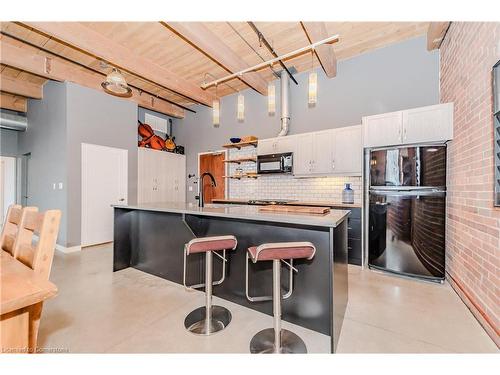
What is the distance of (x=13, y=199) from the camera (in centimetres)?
542

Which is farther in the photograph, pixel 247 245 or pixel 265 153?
pixel 265 153

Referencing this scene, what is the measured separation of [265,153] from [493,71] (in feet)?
10.3

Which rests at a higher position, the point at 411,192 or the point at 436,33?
the point at 436,33

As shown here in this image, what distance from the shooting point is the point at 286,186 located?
4.58 meters

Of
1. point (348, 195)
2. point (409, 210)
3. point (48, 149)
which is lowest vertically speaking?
point (409, 210)

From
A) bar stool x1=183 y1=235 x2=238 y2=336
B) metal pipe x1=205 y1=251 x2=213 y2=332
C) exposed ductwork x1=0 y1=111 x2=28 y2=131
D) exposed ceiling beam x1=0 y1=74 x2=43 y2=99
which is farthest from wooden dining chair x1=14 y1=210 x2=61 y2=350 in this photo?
exposed ductwork x1=0 y1=111 x2=28 y2=131

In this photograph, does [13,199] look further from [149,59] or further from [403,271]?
[403,271]

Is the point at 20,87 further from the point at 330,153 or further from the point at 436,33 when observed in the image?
the point at 436,33

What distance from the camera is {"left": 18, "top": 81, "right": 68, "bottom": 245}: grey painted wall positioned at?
13.5 ft

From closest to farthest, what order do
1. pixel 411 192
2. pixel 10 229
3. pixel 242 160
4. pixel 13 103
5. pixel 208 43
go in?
pixel 10 229
pixel 411 192
pixel 208 43
pixel 242 160
pixel 13 103

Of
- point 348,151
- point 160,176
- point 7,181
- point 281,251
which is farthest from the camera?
point 160,176

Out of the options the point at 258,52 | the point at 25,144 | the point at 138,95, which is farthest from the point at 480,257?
the point at 25,144

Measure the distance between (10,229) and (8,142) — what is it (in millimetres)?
5984

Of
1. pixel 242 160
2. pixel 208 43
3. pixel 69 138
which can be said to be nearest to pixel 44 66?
pixel 69 138
